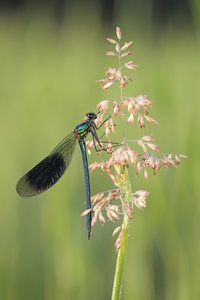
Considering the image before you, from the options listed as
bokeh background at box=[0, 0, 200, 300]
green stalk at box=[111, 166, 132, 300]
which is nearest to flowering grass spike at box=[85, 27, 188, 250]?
green stalk at box=[111, 166, 132, 300]

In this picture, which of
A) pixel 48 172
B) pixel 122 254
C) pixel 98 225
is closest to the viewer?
pixel 122 254

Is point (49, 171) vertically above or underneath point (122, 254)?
above

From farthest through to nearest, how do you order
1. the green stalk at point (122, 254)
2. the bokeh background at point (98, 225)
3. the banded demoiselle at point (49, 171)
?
the bokeh background at point (98, 225) < the banded demoiselle at point (49, 171) < the green stalk at point (122, 254)

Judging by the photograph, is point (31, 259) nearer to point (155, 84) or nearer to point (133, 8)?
point (155, 84)

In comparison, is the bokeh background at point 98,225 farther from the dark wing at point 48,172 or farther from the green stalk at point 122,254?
the green stalk at point 122,254

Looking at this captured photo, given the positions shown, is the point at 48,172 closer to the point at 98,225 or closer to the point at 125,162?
the point at 125,162

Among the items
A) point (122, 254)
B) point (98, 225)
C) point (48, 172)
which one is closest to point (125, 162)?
point (122, 254)

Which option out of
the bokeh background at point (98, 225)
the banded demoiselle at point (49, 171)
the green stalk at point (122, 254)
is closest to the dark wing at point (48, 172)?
the banded demoiselle at point (49, 171)

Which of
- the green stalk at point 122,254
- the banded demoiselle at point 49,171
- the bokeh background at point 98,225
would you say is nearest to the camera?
the green stalk at point 122,254

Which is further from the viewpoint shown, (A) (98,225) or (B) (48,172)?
(A) (98,225)
